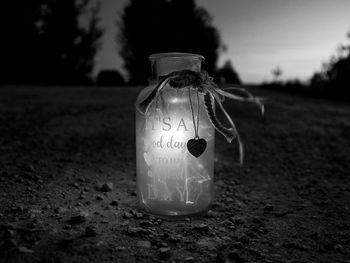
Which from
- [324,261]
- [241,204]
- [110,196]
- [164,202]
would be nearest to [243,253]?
[324,261]

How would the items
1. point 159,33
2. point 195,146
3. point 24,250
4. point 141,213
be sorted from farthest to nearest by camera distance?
point 159,33 < point 141,213 < point 195,146 < point 24,250

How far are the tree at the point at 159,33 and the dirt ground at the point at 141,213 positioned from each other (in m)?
19.8

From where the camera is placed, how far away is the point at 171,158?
1656 mm

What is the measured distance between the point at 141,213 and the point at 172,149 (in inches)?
17.4

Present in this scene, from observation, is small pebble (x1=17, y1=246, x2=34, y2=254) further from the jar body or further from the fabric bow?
the fabric bow

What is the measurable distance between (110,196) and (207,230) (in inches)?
31.1

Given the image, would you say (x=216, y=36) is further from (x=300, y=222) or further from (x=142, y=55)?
(x=300, y=222)

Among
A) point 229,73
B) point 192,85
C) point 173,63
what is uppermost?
point 229,73

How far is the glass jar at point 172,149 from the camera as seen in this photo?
166 cm

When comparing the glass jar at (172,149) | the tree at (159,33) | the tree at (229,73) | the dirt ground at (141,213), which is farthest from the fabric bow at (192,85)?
the tree at (229,73)

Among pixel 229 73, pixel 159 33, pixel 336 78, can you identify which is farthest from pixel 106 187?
pixel 229 73

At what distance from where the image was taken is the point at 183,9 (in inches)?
1005

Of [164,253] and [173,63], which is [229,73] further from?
[164,253]

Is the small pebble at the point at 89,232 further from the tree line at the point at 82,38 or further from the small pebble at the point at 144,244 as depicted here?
the tree line at the point at 82,38
